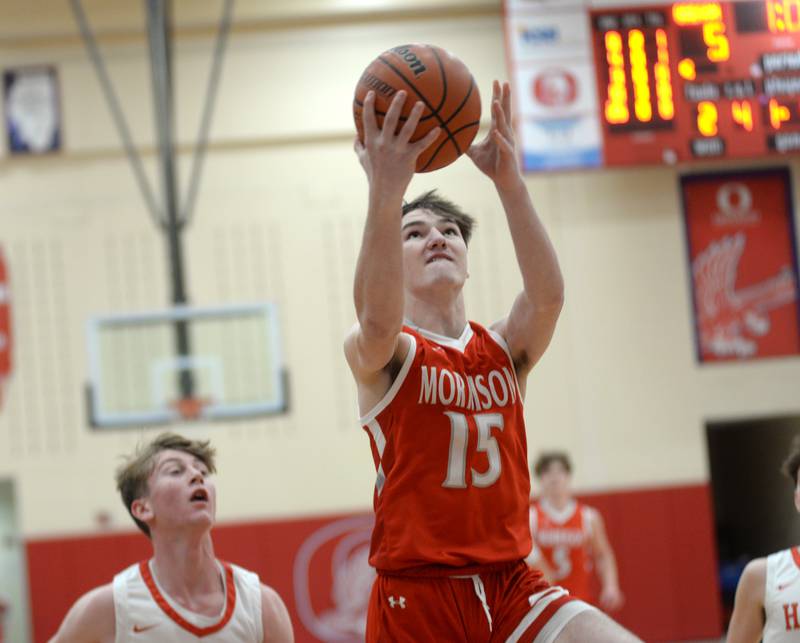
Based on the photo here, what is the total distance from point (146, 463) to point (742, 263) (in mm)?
8020

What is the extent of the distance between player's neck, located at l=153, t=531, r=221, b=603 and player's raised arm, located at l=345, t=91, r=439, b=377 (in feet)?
4.16

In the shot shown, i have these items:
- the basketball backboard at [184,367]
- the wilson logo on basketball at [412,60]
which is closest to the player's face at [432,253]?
the wilson logo on basketball at [412,60]

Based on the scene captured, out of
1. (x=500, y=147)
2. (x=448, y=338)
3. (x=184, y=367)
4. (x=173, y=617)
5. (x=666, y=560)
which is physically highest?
(x=500, y=147)

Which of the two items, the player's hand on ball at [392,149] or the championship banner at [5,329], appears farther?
the championship banner at [5,329]

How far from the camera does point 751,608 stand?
4.01 metres

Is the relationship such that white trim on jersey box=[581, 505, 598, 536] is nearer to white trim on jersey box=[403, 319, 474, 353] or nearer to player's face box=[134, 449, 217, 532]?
player's face box=[134, 449, 217, 532]

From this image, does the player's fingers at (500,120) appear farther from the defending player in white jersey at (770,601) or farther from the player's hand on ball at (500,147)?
the defending player in white jersey at (770,601)

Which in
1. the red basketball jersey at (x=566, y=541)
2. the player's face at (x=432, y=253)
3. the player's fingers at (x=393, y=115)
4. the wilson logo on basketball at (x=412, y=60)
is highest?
the wilson logo on basketball at (x=412, y=60)

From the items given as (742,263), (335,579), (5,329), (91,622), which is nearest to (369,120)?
(91,622)

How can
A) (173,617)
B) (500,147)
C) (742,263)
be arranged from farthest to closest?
(742,263)
(173,617)
(500,147)

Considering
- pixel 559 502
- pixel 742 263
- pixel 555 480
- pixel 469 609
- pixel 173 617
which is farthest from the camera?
pixel 742 263

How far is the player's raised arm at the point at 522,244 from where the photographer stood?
3404 mm

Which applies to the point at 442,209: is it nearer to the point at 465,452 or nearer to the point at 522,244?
the point at 522,244

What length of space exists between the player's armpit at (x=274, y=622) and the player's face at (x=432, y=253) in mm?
1204
